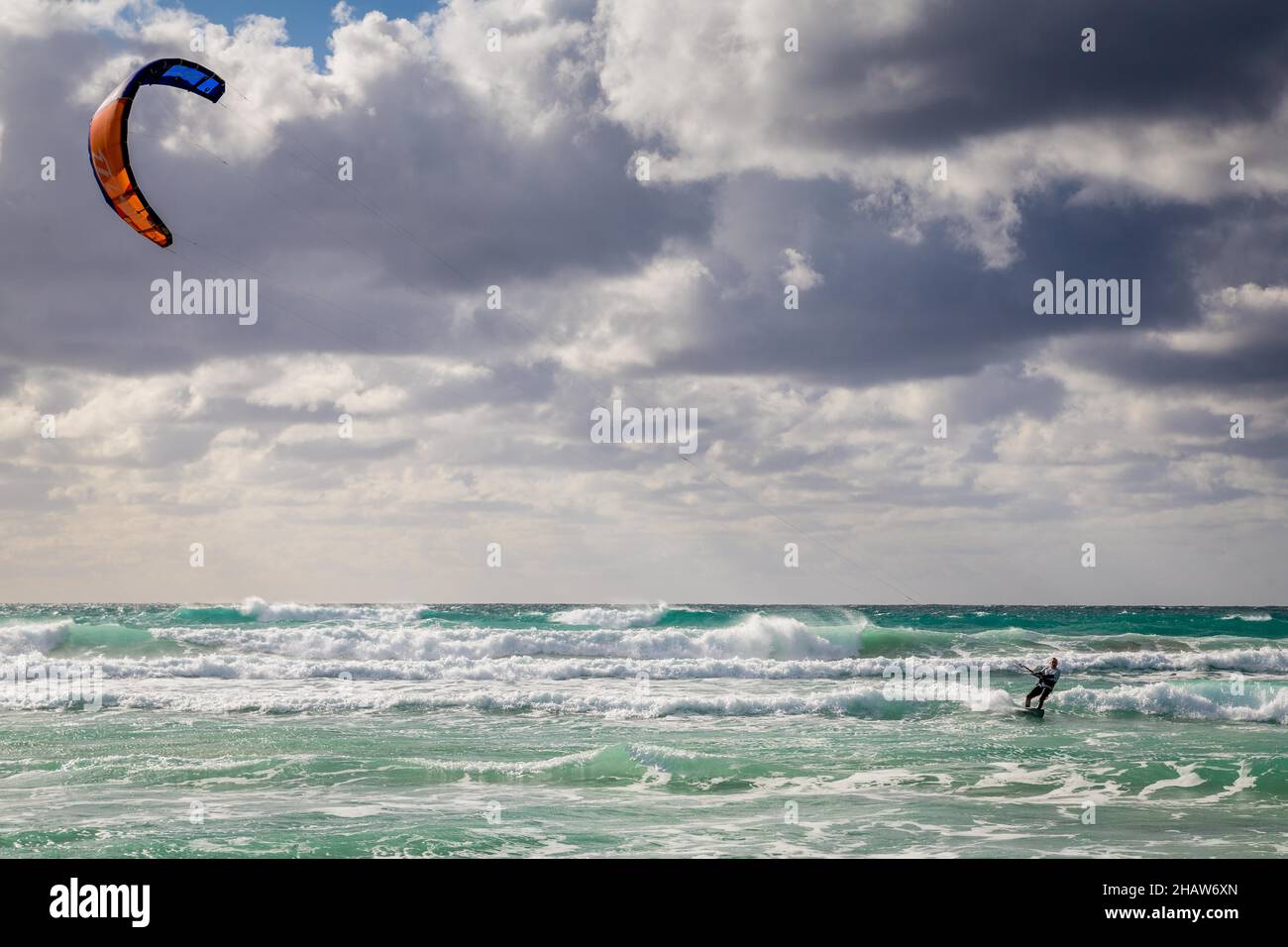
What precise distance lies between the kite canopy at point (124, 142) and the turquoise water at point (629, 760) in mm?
8233

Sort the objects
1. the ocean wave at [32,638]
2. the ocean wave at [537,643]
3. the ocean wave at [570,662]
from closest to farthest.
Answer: the ocean wave at [570,662] → the ocean wave at [32,638] → the ocean wave at [537,643]

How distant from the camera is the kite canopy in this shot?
15.3 meters

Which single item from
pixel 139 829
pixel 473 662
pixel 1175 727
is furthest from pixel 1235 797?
pixel 473 662

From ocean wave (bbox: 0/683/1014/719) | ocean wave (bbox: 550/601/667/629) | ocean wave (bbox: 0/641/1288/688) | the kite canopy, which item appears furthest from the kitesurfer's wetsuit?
ocean wave (bbox: 550/601/667/629)

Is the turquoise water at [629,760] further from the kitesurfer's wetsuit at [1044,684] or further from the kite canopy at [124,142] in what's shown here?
the kite canopy at [124,142]

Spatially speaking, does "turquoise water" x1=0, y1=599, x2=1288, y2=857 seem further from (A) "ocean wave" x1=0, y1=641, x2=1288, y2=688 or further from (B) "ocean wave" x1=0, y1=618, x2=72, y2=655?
(B) "ocean wave" x1=0, y1=618, x2=72, y2=655

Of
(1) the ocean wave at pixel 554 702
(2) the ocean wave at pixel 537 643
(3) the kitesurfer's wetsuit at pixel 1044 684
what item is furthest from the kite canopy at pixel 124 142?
(2) the ocean wave at pixel 537 643

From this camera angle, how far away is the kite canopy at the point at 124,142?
15312mm

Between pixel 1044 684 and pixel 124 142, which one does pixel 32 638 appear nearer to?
pixel 124 142

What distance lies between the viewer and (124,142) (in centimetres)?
1544

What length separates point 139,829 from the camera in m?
10.4

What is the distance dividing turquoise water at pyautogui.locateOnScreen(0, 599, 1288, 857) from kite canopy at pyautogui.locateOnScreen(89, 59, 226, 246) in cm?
823
